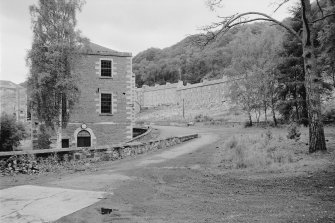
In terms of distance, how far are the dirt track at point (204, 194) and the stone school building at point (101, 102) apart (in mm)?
14661

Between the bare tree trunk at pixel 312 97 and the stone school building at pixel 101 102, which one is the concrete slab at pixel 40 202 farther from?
the stone school building at pixel 101 102

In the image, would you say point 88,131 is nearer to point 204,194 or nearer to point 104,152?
point 104,152

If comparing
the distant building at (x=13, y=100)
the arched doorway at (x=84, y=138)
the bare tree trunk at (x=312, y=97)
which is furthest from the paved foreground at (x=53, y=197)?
the distant building at (x=13, y=100)

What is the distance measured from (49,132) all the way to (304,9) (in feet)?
62.7

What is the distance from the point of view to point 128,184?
23.8 feet

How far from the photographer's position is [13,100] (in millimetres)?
63875

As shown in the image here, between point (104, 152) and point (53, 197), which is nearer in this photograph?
point (53, 197)

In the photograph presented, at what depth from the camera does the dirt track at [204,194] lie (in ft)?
15.8

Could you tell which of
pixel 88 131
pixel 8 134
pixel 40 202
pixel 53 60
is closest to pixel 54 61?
pixel 53 60

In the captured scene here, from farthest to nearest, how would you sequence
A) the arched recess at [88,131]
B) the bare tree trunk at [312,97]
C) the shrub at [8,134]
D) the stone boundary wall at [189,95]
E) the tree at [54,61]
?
the stone boundary wall at [189,95], the shrub at [8,134], the arched recess at [88,131], the tree at [54,61], the bare tree trunk at [312,97]

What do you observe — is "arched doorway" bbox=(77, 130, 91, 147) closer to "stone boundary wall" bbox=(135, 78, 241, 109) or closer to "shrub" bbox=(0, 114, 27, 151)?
"shrub" bbox=(0, 114, 27, 151)

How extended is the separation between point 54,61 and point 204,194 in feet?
56.5

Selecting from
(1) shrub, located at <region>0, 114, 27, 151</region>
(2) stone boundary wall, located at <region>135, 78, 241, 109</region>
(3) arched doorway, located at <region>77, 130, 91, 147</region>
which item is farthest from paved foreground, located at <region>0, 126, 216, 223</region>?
(2) stone boundary wall, located at <region>135, 78, 241, 109</region>

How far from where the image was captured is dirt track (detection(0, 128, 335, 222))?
4.81 metres
